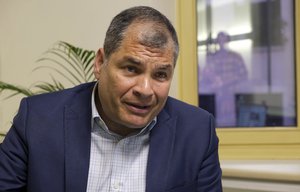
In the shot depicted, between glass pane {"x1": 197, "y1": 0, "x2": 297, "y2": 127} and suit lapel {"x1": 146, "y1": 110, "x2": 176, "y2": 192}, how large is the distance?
3.41 feet

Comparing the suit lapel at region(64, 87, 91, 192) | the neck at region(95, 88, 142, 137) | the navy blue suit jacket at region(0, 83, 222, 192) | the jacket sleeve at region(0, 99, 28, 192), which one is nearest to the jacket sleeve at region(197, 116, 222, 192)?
the navy blue suit jacket at region(0, 83, 222, 192)

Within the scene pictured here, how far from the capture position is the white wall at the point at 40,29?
7.29 ft

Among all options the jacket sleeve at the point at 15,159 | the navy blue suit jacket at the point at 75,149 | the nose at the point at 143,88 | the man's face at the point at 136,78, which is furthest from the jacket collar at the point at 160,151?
the jacket sleeve at the point at 15,159

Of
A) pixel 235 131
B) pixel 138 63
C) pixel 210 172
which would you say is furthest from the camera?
pixel 235 131

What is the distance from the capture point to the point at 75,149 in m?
1.10

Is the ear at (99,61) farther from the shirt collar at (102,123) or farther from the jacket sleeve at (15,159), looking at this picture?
the jacket sleeve at (15,159)

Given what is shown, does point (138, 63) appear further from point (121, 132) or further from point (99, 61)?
point (121, 132)

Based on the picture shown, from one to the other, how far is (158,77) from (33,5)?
1.66 metres

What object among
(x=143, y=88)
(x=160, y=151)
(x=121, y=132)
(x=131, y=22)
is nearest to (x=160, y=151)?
(x=160, y=151)

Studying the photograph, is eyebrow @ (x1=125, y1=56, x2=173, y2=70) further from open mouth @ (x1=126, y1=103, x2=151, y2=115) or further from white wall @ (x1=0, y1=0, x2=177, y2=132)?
white wall @ (x1=0, y1=0, x2=177, y2=132)

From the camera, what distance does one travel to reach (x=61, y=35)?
2.31 meters

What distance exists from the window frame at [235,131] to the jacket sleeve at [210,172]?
87 cm

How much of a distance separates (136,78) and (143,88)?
38 millimetres

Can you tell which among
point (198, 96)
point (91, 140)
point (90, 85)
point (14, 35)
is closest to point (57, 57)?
point (14, 35)
